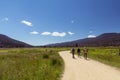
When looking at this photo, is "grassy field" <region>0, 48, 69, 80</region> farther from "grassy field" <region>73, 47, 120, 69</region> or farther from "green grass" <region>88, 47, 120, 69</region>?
"grassy field" <region>73, 47, 120, 69</region>

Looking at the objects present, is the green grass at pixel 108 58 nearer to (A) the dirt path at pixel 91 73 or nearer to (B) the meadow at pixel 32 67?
(B) the meadow at pixel 32 67

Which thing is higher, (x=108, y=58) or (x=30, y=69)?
(x=108, y=58)

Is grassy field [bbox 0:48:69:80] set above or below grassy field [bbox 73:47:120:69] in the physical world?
below

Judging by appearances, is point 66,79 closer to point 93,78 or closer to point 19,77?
point 93,78

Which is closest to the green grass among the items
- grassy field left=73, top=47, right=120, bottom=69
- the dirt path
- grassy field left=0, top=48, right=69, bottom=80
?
grassy field left=73, top=47, right=120, bottom=69

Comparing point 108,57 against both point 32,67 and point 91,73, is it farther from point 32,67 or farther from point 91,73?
point 32,67

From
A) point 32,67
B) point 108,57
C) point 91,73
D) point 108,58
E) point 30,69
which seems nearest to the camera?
point 30,69

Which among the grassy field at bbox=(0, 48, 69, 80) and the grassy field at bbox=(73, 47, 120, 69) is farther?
the grassy field at bbox=(73, 47, 120, 69)

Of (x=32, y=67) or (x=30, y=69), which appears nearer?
(x=30, y=69)

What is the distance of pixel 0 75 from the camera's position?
11.8 metres

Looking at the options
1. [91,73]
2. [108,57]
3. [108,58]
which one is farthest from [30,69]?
[108,57]

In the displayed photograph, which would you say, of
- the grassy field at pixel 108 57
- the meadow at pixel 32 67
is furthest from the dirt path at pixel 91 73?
the grassy field at pixel 108 57

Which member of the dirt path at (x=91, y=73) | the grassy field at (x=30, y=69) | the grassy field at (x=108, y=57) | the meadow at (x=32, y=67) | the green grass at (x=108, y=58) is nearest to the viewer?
the grassy field at (x=30, y=69)

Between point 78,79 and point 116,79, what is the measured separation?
221cm
